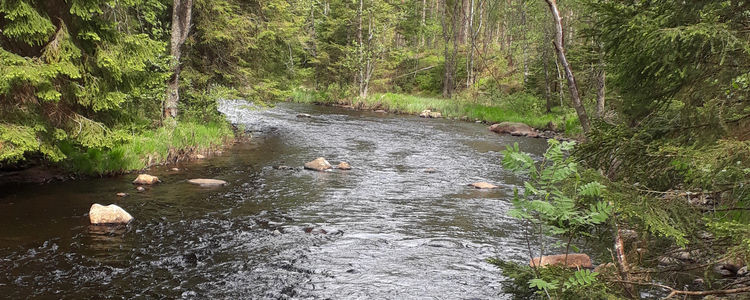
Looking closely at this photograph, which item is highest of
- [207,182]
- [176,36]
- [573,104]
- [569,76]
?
[176,36]

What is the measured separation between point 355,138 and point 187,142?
270 inches

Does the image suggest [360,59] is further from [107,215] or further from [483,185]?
[107,215]

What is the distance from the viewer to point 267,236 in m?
7.80

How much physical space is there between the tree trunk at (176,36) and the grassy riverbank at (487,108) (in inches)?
613

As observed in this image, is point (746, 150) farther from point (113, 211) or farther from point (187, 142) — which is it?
point (187, 142)

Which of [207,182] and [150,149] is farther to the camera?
[150,149]

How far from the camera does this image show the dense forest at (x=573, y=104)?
10.6ft

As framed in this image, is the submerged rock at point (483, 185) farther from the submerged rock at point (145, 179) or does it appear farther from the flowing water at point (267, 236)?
the submerged rock at point (145, 179)

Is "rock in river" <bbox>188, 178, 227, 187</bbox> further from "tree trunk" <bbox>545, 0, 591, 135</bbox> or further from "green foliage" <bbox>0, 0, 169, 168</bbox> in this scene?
"tree trunk" <bbox>545, 0, 591, 135</bbox>

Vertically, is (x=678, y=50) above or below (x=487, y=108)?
above

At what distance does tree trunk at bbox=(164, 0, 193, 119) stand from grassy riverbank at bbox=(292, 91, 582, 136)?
51.1ft

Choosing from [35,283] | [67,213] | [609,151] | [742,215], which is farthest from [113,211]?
[742,215]

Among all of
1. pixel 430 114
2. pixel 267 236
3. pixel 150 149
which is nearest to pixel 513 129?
pixel 430 114

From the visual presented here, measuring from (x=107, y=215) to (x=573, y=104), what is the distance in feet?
23.5
